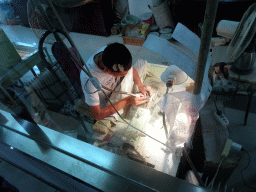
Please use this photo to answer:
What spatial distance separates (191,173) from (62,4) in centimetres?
143

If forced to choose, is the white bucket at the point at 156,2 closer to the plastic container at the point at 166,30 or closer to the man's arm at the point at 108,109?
the plastic container at the point at 166,30

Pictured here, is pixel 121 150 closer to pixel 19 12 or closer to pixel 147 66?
pixel 147 66

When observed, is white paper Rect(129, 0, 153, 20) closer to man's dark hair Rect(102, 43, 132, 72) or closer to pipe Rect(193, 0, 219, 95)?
man's dark hair Rect(102, 43, 132, 72)

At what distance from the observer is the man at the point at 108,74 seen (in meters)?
1.26

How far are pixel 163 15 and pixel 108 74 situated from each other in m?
2.72

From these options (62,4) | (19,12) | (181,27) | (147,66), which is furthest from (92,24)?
(181,27)

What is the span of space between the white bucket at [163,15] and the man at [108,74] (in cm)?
237

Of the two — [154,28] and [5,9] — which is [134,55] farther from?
[5,9]

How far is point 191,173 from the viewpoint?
1133 mm

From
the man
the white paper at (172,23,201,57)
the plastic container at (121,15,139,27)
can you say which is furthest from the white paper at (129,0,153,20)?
the white paper at (172,23,201,57)

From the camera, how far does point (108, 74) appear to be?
1.64 meters

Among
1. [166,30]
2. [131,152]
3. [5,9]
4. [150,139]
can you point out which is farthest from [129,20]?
[131,152]

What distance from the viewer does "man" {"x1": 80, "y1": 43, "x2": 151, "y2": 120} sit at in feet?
4.14

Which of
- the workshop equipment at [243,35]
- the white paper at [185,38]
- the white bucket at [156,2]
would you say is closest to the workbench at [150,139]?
the workshop equipment at [243,35]
